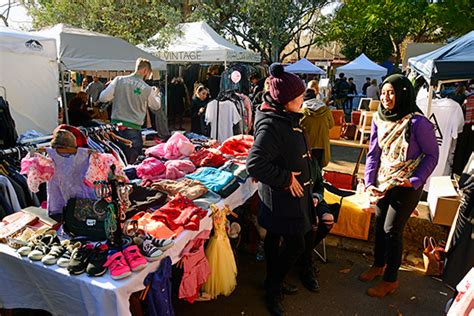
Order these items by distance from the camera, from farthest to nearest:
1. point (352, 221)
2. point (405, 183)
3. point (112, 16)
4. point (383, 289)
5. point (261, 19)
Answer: point (261, 19)
point (112, 16)
point (352, 221)
point (383, 289)
point (405, 183)

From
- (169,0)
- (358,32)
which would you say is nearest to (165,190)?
(169,0)

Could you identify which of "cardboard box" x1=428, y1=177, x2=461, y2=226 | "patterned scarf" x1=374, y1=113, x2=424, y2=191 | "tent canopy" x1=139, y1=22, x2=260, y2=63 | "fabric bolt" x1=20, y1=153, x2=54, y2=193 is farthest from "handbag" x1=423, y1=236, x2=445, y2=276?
"tent canopy" x1=139, y1=22, x2=260, y2=63

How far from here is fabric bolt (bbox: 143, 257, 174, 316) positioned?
1974 millimetres

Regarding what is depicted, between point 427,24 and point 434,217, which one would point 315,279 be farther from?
point 427,24

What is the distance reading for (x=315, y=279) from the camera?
313 centimetres

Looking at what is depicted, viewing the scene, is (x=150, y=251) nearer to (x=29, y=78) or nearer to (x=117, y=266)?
(x=117, y=266)

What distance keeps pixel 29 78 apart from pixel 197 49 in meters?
4.38

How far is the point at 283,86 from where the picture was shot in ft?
7.43

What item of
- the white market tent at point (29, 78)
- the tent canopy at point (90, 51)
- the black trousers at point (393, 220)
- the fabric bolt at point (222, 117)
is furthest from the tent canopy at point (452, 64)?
the white market tent at point (29, 78)

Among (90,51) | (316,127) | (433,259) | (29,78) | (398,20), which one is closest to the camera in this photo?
(433,259)

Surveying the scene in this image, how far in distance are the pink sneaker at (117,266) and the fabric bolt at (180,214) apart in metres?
0.46

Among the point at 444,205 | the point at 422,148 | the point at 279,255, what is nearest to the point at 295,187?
the point at 279,255

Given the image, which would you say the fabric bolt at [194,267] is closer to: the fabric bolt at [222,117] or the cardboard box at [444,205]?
the cardboard box at [444,205]

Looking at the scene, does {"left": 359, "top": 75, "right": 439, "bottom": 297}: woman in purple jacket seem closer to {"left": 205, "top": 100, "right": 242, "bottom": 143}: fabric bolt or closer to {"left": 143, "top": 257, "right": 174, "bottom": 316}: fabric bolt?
{"left": 143, "top": 257, "right": 174, "bottom": 316}: fabric bolt
